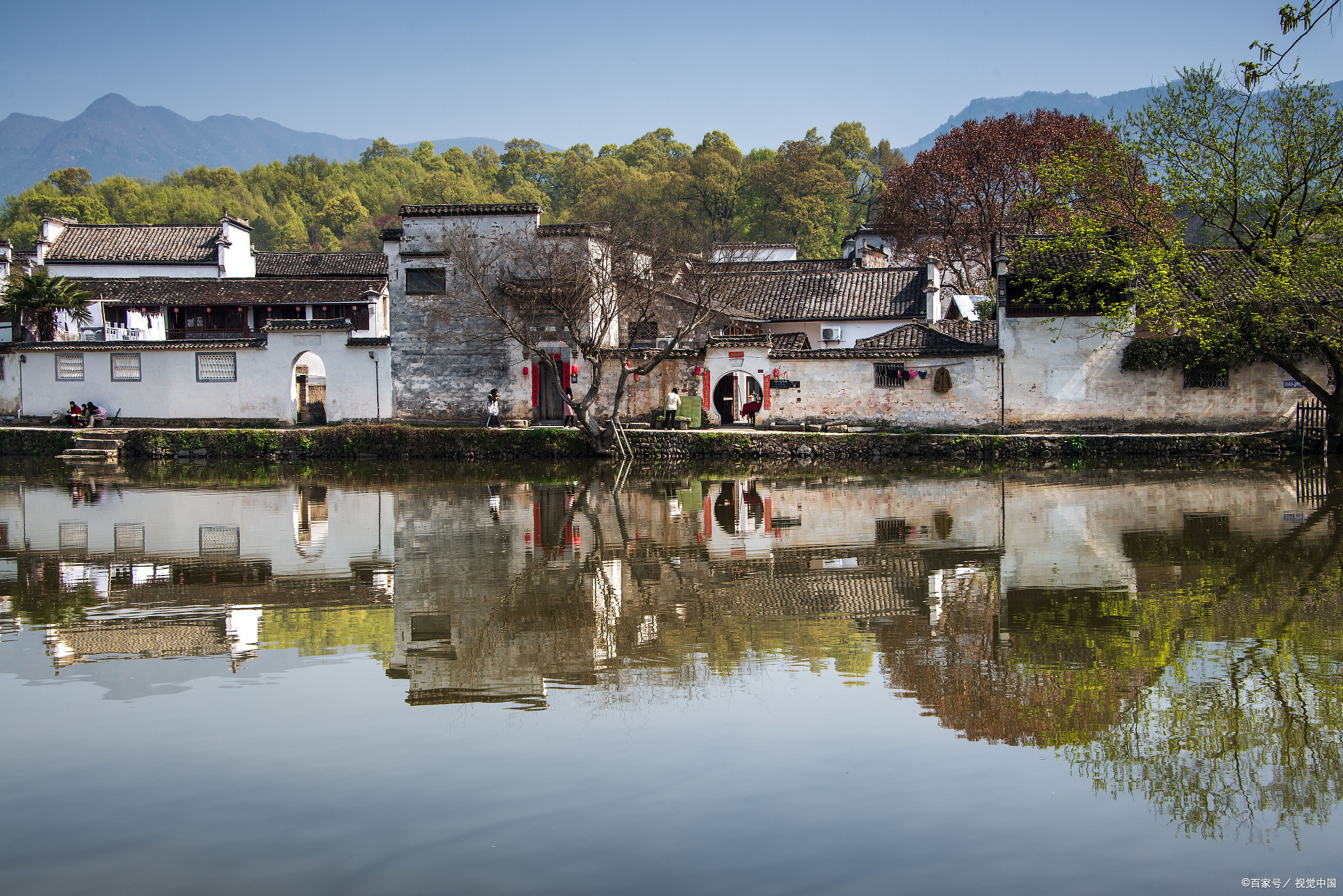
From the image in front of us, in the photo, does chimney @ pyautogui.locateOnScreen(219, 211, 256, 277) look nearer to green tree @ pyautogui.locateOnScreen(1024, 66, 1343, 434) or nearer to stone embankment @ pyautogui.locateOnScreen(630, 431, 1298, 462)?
stone embankment @ pyautogui.locateOnScreen(630, 431, 1298, 462)

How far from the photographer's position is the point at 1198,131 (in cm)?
2208

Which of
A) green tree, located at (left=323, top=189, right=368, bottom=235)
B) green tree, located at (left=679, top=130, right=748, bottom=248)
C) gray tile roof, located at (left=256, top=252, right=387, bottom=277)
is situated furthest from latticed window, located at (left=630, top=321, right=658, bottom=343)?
green tree, located at (left=323, top=189, right=368, bottom=235)

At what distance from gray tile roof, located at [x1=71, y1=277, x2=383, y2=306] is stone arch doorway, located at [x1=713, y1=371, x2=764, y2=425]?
45.3ft


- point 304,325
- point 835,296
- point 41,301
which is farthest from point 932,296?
point 41,301

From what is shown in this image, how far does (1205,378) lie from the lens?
25.4m

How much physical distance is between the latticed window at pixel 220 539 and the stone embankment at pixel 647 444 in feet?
35.3

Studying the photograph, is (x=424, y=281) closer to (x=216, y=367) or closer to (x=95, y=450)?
(x=216, y=367)

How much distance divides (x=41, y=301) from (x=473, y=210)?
15.2 meters

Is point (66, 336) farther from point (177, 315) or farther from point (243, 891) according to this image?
point (243, 891)

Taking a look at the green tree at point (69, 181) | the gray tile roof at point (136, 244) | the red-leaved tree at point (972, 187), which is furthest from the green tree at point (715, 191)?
the green tree at point (69, 181)

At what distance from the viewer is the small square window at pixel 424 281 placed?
28.3 metres

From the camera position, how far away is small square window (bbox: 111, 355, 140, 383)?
97.9 feet

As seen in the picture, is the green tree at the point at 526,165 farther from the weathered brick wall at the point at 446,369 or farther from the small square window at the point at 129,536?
the small square window at the point at 129,536

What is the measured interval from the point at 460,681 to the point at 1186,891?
5.03 m
